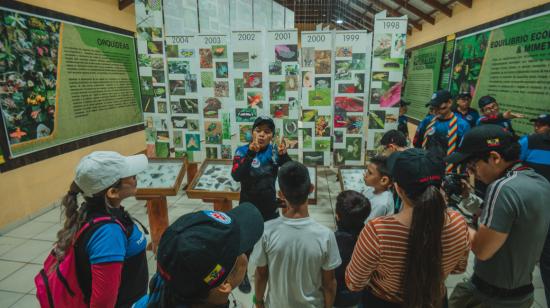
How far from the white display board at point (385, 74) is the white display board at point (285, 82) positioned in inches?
40.7

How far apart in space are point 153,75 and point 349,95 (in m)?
2.74

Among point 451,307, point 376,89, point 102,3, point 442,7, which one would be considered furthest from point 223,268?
point 442,7

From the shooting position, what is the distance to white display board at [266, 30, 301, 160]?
3.69 meters

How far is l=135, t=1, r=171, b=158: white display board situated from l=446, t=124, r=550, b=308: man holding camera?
3.75 metres

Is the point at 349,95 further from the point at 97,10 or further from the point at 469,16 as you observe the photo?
the point at 97,10

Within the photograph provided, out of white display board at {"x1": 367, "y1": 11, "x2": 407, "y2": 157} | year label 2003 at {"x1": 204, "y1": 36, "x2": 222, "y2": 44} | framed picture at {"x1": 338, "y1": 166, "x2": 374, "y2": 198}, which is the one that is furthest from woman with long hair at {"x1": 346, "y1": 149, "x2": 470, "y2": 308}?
year label 2003 at {"x1": 204, "y1": 36, "x2": 222, "y2": 44}

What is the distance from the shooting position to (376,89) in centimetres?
391

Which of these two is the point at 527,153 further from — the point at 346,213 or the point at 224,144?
the point at 224,144

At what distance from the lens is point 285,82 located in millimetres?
3832

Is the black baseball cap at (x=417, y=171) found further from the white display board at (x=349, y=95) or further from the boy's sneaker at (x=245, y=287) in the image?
the white display board at (x=349, y=95)

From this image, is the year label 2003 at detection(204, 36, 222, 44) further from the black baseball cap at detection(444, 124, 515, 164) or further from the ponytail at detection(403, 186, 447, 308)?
the ponytail at detection(403, 186, 447, 308)

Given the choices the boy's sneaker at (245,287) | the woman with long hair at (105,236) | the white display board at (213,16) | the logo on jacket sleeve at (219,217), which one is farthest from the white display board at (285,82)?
the logo on jacket sleeve at (219,217)

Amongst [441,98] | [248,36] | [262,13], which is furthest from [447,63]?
[248,36]

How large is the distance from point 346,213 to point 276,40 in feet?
8.69
